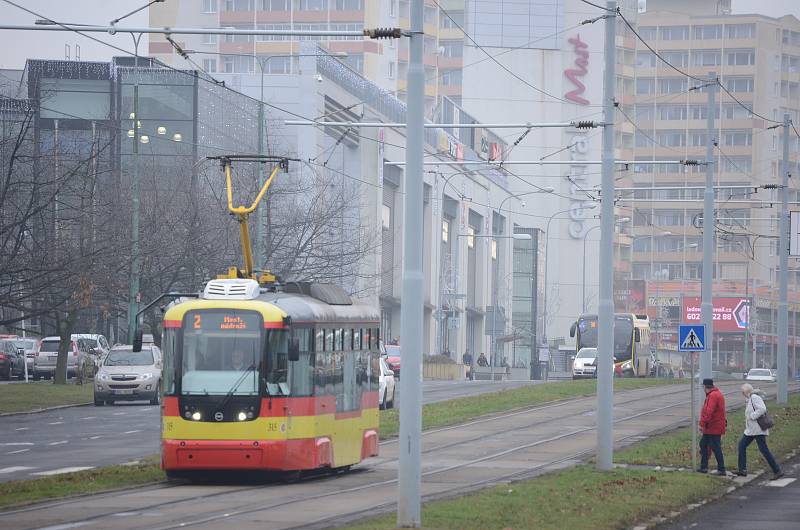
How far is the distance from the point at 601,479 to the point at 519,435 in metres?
10.6

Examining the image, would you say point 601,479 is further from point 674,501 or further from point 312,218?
point 312,218

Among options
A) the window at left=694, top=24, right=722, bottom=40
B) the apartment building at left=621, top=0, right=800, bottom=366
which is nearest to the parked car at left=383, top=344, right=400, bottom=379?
the apartment building at left=621, top=0, right=800, bottom=366

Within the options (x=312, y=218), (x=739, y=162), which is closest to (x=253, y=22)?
(x=739, y=162)

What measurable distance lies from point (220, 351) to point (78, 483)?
246 centimetres

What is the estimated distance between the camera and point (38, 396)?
4372cm

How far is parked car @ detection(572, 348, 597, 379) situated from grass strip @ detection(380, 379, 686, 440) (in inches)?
555

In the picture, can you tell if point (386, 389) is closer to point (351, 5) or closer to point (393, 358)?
point (393, 358)

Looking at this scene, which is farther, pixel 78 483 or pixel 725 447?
pixel 725 447

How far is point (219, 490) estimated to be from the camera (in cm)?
1950

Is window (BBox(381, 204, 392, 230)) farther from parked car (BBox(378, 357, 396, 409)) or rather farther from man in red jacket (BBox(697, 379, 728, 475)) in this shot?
man in red jacket (BBox(697, 379, 728, 475))

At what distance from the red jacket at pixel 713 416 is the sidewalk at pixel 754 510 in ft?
3.23

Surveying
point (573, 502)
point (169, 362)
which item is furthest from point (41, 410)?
point (573, 502)

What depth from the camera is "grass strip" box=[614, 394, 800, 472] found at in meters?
25.3

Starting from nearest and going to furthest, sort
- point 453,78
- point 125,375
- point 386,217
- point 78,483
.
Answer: point 78,483
point 125,375
point 386,217
point 453,78
